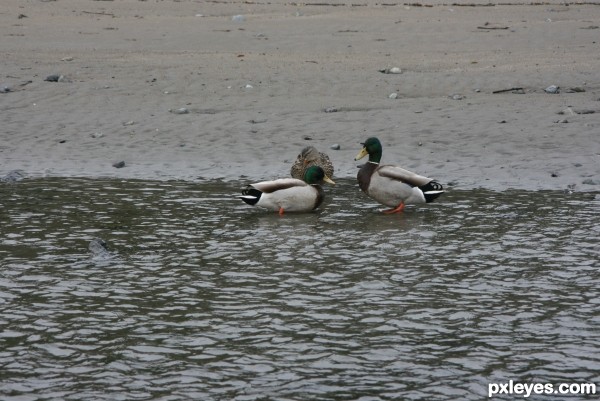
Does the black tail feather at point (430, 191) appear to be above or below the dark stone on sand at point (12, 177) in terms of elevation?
above

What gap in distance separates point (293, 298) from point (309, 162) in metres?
5.48

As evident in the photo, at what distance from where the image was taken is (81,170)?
15195 millimetres

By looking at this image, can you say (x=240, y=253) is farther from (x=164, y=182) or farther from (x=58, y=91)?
(x=58, y=91)

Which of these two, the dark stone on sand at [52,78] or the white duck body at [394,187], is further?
the dark stone on sand at [52,78]

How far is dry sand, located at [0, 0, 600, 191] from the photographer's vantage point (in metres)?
15.4

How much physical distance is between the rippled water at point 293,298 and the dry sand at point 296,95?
2.26 metres

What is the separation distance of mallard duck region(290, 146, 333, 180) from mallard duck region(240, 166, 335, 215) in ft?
4.32

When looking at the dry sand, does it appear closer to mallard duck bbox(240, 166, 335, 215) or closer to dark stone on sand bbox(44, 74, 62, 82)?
dark stone on sand bbox(44, 74, 62, 82)

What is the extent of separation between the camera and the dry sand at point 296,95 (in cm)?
1539

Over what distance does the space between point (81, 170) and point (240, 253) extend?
564 cm

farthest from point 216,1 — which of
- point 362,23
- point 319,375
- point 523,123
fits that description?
point 319,375

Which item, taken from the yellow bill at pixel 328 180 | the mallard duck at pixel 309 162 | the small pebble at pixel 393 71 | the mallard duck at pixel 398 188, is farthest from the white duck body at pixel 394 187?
the small pebble at pixel 393 71

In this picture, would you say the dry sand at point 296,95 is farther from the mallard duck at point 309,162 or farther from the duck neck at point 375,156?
the duck neck at point 375,156


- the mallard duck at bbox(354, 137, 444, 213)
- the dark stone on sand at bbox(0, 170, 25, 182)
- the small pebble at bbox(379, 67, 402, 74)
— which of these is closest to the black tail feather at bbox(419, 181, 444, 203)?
the mallard duck at bbox(354, 137, 444, 213)
